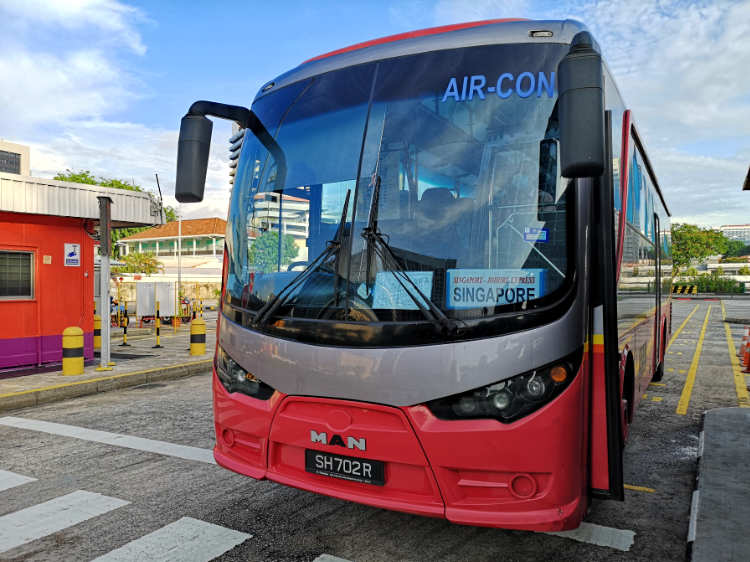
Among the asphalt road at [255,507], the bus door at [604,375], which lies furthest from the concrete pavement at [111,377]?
the bus door at [604,375]

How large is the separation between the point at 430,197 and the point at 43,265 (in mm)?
10303

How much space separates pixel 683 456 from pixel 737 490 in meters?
1.54

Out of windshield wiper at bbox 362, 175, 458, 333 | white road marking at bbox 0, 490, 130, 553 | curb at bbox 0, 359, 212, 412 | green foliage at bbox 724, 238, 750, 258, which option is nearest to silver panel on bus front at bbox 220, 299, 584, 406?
windshield wiper at bbox 362, 175, 458, 333

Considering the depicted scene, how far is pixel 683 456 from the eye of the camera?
576 cm

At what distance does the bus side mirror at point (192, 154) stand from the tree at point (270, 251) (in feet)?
2.00

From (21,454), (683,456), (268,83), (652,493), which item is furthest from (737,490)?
(21,454)

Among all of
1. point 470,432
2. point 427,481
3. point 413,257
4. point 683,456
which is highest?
point 413,257

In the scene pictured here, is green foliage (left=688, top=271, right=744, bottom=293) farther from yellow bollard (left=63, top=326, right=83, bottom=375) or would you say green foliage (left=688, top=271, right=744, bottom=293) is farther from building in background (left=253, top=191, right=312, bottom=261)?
building in background (left=253, top=191, right=312, bottom=261)

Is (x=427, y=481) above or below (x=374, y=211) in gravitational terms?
below

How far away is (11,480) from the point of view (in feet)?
16.5

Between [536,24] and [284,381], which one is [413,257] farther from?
[536,24]

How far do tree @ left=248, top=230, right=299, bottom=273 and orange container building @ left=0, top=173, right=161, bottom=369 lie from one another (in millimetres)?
8499

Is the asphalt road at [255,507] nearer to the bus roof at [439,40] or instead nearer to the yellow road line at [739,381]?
the yellow road line at [739,381]

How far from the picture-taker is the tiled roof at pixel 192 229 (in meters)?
76.3
